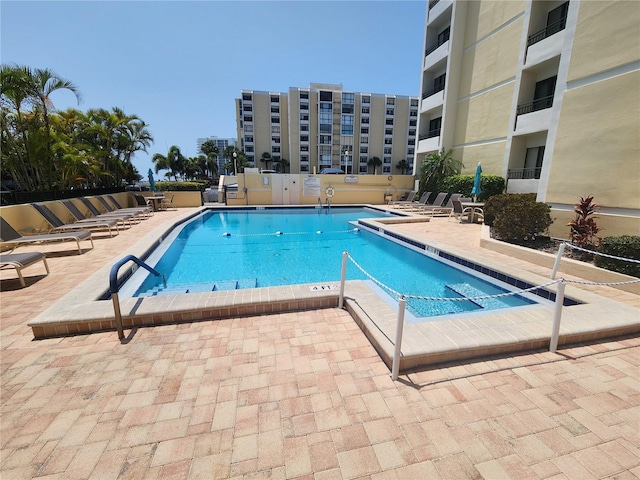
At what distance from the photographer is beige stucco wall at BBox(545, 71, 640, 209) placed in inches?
241

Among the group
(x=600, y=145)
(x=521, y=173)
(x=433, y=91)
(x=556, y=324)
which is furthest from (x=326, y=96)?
(x=556, y=324)

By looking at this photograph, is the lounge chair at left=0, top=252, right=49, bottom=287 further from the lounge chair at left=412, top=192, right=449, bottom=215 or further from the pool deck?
the lounge chair at left=412, top=192, right=449, bottom=215

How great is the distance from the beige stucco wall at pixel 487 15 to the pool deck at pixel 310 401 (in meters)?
15.5

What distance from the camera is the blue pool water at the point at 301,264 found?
524 cm

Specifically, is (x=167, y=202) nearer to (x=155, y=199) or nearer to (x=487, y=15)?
(x=155, y=199)

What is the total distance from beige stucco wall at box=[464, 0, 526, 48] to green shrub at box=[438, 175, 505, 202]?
611 cm

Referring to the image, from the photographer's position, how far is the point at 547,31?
11.1 meters

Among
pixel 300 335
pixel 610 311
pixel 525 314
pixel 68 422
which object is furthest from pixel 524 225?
pixel 68 422

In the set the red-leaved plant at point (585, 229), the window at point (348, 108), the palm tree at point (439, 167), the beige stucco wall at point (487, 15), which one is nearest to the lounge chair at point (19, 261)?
the red-leaved plant at point (585, 229)

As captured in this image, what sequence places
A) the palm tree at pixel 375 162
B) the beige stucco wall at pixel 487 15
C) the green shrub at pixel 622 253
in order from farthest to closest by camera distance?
the palm tree at pixel 375 162 < the beige stucco wall at pixel 487 15 < the green shrub at pixel 622 253

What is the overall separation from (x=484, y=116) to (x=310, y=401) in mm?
16872

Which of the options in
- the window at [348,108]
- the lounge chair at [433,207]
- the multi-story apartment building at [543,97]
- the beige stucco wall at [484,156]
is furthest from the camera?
the window at [348,108]

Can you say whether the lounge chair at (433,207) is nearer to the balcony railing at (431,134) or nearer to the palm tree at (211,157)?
the balcony railing at (431,134)

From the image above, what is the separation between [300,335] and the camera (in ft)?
10.2
